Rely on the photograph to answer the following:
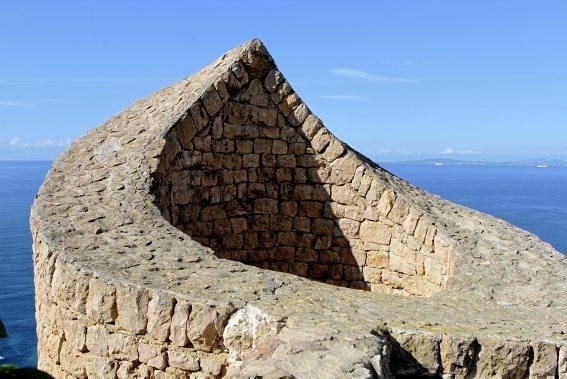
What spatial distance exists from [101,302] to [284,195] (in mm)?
5004

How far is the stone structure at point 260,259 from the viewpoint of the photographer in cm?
439

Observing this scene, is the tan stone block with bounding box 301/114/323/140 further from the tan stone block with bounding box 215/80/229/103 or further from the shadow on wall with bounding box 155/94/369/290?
the tan stone block with bounding box 215/80/229/103

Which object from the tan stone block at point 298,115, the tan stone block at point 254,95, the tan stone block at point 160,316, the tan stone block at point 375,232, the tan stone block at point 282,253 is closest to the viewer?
the tan stone block at point 160,316

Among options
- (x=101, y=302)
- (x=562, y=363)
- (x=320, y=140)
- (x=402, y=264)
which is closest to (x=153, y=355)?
(x=101, y=302)

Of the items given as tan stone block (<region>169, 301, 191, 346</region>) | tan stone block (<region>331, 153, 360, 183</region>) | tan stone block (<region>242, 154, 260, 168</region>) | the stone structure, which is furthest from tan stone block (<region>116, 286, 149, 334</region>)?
tan stone block (<region>331, 153, 360, 183</region>)

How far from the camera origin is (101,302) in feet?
15.5

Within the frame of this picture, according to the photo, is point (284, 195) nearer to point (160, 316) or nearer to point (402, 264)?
point (402, 264)

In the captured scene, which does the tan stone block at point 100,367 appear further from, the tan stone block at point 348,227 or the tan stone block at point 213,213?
the tan stone block at point 348,227

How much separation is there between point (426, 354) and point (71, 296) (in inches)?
109

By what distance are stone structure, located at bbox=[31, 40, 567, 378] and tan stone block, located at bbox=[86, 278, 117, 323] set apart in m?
0.02

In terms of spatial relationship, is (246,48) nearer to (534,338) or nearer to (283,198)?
(283,198)

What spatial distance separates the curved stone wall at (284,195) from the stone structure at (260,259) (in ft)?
0.07

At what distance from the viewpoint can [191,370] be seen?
14.5ft

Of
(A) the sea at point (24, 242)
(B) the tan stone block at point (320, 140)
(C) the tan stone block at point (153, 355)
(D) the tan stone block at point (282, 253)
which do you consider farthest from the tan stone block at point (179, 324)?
(B) the tan stone block at point (320, 140)
